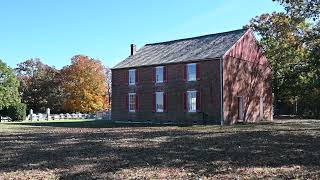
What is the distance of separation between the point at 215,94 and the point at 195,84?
1973 mm

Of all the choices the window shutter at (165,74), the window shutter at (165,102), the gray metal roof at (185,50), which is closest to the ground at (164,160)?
the gray metal roof at (185,50)

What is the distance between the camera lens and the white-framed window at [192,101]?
117 ft

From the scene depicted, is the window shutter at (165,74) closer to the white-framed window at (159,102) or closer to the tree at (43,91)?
the white-framed window at (159,102)

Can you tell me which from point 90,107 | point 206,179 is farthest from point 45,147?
point 90,107

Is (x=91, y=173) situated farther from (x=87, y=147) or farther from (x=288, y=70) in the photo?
(x=288, y=70)

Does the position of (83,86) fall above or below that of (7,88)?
above

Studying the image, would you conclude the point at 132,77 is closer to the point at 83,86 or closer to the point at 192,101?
the point at 192,101

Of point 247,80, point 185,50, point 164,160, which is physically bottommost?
point 164,160

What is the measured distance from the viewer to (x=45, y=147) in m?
17.5

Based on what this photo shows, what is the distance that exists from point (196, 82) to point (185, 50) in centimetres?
389

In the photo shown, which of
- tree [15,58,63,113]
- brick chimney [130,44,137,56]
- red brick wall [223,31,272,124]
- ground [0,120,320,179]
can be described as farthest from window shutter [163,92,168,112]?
tree [15,58,63,113]

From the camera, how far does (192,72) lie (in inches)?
1407

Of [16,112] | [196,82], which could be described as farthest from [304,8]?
[16,112]

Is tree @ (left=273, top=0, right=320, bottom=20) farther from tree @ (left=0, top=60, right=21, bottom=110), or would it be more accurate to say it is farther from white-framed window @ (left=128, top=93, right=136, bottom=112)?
tree @ (left=0, top=60, right=21, bottom=110)
